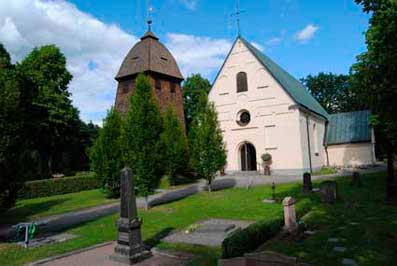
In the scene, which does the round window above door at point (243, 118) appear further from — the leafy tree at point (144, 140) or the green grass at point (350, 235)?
the green grass at point (350, 235)

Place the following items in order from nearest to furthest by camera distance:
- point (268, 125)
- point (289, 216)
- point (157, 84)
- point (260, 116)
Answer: point (289, 216), point (268, 125), point (260, 116), point (157, 84)

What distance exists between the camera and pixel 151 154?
16297 millimetres

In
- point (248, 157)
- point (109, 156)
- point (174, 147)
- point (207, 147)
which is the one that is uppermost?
point (174, 147)

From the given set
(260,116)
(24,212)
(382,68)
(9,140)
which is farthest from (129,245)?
(260,116)

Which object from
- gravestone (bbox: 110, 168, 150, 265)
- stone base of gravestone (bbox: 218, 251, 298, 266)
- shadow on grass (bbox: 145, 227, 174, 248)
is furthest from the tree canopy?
stone base of gravestone (bbox: 218, 251, 298, 266)

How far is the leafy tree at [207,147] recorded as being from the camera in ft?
70.7

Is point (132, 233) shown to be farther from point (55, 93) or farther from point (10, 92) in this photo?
point (55, 93)

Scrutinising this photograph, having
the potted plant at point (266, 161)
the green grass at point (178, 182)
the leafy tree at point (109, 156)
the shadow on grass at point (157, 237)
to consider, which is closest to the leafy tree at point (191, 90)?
the green grass at point (178, 182)

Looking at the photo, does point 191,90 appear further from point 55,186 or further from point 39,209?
point 39,209

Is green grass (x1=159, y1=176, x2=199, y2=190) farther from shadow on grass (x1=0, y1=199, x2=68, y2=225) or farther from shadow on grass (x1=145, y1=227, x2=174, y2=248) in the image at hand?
shadow on grass (x1=145, y1=227, x2=174, y2=248)

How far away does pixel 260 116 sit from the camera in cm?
3033

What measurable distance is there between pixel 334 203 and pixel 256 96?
1750cm

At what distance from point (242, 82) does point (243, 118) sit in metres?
3.52

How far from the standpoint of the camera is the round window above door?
31.3m
